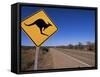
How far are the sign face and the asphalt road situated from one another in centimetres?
16

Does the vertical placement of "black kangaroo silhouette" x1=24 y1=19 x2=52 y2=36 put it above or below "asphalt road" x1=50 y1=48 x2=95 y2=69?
above

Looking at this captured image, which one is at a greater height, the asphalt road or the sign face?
the sign face

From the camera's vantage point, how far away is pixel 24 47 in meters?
3.34

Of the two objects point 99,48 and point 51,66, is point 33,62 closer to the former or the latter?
point 51,66

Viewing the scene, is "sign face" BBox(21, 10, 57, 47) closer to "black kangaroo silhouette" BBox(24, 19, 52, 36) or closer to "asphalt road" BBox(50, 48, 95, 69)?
"black kangaroo silhouette" BBox(24, 19, 52, 36)

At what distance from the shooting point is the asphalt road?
11.5 ft

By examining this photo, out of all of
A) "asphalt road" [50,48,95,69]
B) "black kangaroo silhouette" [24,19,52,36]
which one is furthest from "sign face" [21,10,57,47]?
"asphalt road" [50,48,95,69]

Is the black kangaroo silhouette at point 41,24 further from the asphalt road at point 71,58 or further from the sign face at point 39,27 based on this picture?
the asphalt road at point 71,58

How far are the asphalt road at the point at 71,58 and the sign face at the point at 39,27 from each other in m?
0.16

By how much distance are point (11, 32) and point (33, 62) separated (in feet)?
1.21

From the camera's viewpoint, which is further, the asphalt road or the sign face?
the asphalt road

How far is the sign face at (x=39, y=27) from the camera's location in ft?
11.0

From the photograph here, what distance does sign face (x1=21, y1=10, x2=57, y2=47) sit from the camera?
335 centimetres

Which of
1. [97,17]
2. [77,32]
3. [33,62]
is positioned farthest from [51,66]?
[97,17]
